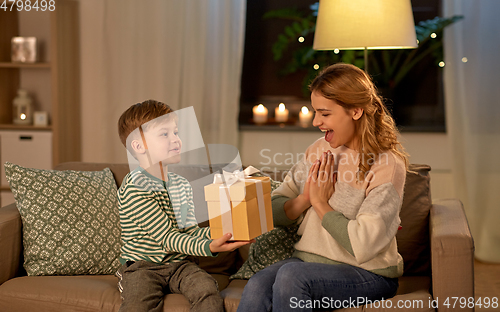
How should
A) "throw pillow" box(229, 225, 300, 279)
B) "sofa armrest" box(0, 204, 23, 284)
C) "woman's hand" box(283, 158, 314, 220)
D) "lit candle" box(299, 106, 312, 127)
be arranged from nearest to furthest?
"woman's hand" box(283, 158, 314, 220), "sofa armrest" box(0, 204, 23, 284), "throw pillow" box(229, 225, 300, 279), "lit candle" box(299, 106, 312, 127)

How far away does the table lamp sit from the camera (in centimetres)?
197

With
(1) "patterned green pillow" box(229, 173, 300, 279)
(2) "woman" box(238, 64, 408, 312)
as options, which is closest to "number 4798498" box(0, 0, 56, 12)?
(1) "patterned green pillow" box(229, 173, 300, 279)

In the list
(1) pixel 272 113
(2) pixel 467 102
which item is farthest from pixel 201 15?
(2) pixel 467 102

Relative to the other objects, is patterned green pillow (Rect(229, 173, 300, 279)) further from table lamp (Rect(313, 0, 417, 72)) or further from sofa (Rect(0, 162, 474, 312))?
table lamp (Rect(313, 0, 417, 72))

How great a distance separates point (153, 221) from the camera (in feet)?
5.14

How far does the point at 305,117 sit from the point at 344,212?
6.16 feet

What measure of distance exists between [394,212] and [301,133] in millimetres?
1988

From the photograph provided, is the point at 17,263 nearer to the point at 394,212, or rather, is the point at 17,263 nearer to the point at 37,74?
the point at 394,212

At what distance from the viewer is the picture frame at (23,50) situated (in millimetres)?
3381

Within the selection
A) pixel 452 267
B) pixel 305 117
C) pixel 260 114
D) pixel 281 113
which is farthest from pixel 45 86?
pixel 452 267

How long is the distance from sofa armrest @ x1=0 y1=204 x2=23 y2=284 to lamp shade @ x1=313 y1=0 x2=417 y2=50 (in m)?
1.42

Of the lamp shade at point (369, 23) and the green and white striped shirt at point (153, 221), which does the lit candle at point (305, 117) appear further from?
the green and white striped shirt at point (153, 221)

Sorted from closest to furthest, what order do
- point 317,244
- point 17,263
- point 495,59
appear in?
point 317,244 < point 17,263 < point 495,59

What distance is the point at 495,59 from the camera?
10.1 feet
